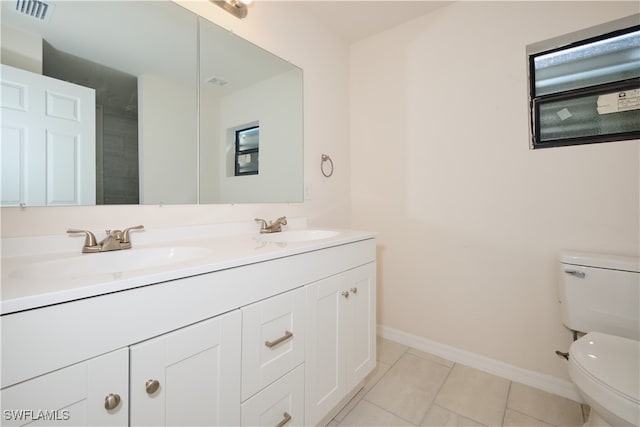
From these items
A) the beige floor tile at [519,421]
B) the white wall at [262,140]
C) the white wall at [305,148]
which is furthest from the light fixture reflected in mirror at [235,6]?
the beige floor tile at [519,421]

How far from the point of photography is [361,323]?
57.9 inches

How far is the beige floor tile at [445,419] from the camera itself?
4.38 ft

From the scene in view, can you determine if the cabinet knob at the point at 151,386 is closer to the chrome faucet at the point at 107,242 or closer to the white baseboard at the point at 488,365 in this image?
the chrome faucet at the point at 107,242

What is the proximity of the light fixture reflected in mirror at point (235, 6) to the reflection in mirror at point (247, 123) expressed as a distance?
113mm

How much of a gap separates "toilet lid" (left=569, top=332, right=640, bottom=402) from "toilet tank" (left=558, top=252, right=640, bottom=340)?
103 millimetres

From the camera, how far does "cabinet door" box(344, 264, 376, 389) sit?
139 cm

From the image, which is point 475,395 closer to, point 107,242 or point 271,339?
point 271,339

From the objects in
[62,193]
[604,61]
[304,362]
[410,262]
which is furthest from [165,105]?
[604,61]

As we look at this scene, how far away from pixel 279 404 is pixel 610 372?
123cm

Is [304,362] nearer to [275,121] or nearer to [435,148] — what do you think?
[275,121]

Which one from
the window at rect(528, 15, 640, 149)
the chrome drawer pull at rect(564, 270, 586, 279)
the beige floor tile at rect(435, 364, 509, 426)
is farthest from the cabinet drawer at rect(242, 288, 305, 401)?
the window at rect(528, 15, 640, 149)

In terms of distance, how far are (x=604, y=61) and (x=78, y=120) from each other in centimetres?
252

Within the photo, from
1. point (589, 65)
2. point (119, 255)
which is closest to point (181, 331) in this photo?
point (119, 255)

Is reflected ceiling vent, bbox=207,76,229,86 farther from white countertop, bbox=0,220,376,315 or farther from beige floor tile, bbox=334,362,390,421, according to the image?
beige floor tile, bbox=334,362,390,421
